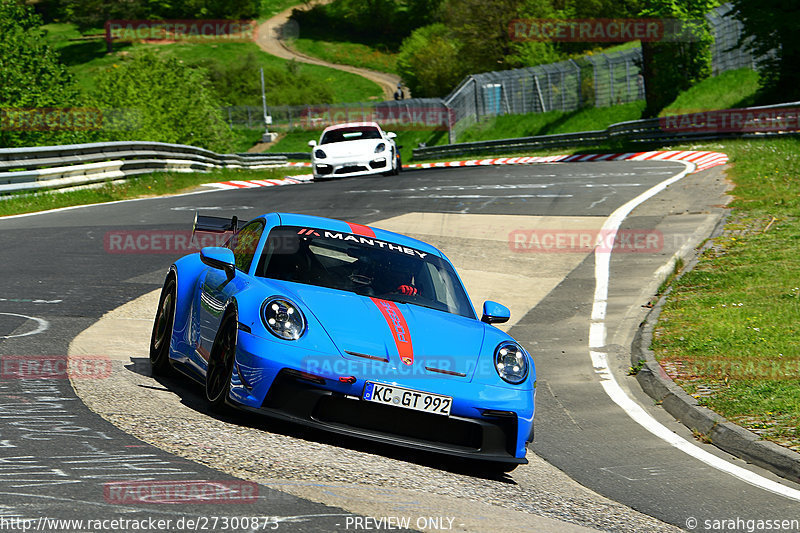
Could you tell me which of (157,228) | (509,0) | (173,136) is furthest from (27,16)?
(509,0)

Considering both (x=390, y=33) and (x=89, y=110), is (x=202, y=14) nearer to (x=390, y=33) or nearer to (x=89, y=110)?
(x=390, y=33)

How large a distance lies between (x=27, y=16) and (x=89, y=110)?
29.6ft

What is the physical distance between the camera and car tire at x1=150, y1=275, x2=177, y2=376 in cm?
723

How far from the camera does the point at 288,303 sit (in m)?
5.88

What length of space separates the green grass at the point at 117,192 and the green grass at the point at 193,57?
7479 cm

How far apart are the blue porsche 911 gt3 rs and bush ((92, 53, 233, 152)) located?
105 feet

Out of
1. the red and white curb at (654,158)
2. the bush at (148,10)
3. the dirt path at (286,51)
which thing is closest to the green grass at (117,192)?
the red and white curb at (654,158)

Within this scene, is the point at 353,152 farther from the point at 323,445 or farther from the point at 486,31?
the point at 486,31

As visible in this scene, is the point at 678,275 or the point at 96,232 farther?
the point at 96,232

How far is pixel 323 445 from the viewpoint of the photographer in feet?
18.5

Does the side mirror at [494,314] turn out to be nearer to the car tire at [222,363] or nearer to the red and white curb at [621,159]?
the car tire at [222,363]

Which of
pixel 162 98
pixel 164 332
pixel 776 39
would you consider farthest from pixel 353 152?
pixel 162 98

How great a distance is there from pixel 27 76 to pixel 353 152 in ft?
50.1

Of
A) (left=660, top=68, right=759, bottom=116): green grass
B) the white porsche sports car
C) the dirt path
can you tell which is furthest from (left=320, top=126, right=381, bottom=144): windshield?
the dirt path
